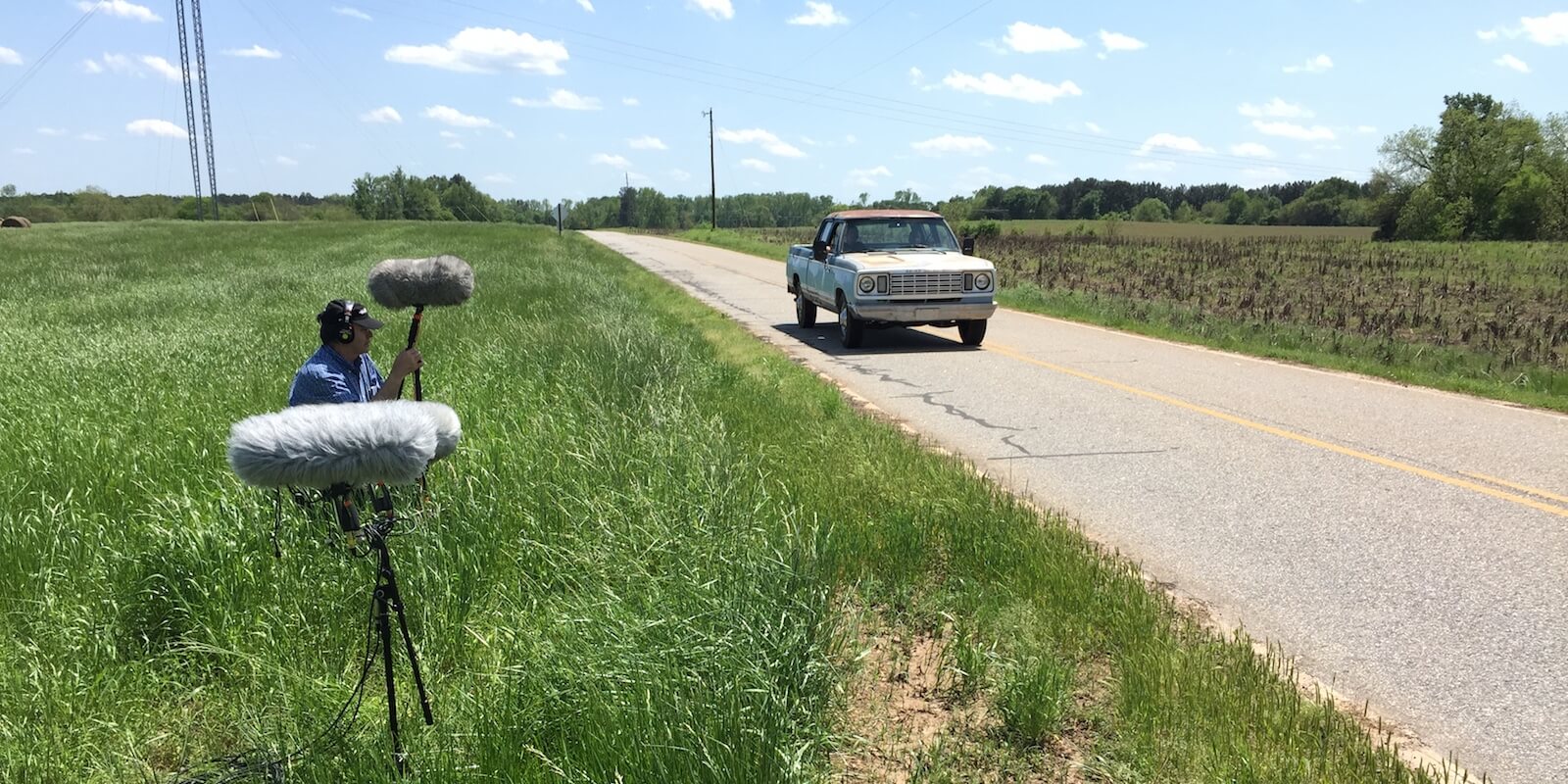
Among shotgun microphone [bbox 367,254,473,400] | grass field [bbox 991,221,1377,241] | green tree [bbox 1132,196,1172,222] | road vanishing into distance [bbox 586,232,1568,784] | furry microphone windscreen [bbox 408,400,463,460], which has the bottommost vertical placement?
road vanishing into distance [bbox 586,232,1568,784]

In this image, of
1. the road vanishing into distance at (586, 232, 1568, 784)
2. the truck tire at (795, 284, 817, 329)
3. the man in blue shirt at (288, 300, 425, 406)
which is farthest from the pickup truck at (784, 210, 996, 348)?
the man in blue shirt at (288, 300, 425, 406)

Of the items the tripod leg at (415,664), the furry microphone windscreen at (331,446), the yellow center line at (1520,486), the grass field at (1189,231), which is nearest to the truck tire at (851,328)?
the yellow center line at (1520,486)

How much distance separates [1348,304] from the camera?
20031mm

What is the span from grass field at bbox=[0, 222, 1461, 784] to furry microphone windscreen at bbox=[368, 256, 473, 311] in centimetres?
94

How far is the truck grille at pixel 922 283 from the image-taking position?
12.8 meters

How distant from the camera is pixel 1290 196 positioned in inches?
4904

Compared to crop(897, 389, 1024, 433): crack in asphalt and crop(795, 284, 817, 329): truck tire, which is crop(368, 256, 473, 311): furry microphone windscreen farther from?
crop(795, 284, 817, 329): truck tire

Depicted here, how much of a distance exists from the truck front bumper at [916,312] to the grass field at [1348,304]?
3866 mm

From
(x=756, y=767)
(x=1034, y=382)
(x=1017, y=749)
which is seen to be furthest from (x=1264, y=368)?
(x=756, y=767)

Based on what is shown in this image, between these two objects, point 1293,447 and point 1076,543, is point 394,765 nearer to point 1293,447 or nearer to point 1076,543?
point 1076,543

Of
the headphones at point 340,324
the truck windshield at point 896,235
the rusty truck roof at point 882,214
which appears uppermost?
the rusty truck roof at point 882,214

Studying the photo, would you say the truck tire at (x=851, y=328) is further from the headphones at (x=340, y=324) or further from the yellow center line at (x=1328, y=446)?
the headphones at (x=340, y=324)

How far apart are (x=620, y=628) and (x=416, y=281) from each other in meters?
1.94

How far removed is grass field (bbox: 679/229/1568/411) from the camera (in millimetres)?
11578
